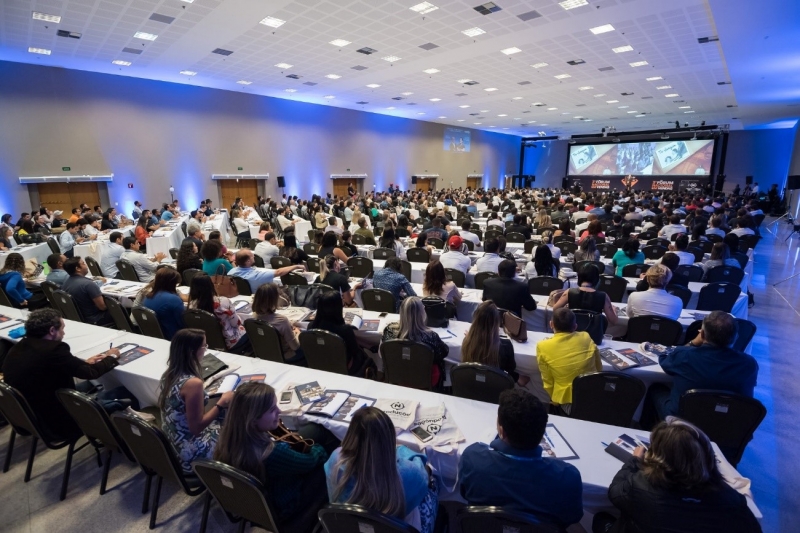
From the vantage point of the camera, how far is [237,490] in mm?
1915

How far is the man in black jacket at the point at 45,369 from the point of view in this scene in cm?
276

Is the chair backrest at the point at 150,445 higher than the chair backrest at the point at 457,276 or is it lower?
lower

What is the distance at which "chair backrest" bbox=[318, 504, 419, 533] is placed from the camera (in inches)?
60.4

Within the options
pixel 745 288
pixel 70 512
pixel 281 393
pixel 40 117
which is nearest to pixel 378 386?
pixel 281 393

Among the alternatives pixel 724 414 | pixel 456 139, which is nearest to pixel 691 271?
→ pixel 724 414

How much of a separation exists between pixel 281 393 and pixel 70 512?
5.39 feet

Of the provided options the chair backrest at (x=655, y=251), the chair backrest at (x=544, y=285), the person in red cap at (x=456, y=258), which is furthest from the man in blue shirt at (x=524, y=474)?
the chair backrest at (x=655, y=251)

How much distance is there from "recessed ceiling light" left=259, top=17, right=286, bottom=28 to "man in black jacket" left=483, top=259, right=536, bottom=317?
25.3ft

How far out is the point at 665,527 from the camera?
5.37ft

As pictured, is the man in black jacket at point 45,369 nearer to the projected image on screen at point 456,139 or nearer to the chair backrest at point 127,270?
the chair backrest at point 127,270

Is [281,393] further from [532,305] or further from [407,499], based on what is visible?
[532,305]

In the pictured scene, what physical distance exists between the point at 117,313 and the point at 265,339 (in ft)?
7.08

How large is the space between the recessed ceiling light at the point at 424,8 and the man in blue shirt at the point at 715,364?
752 cm

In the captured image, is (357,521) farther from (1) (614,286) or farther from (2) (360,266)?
(2) (360,266)
